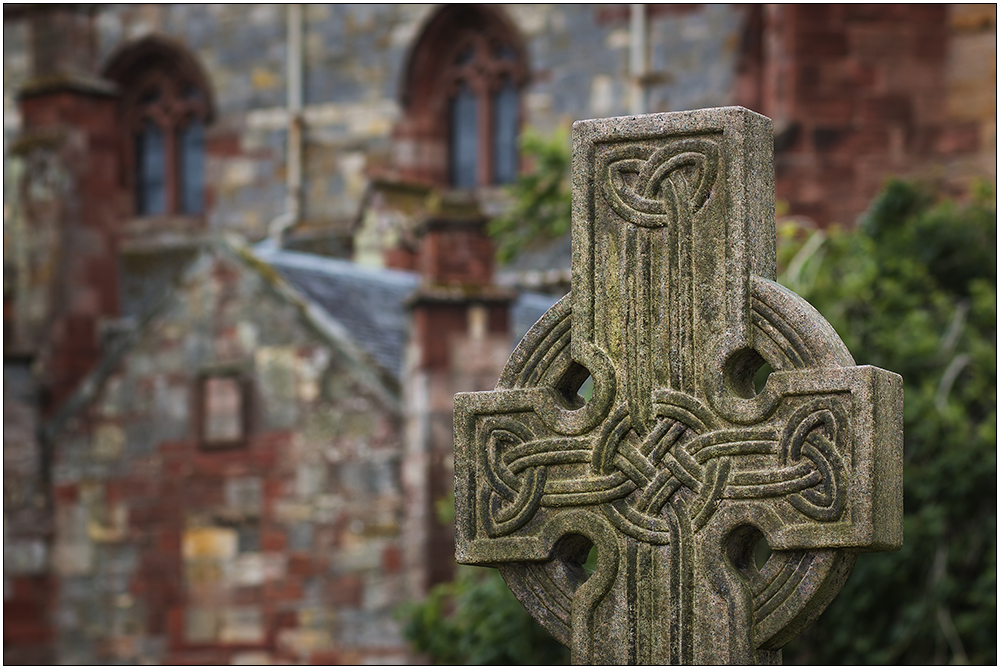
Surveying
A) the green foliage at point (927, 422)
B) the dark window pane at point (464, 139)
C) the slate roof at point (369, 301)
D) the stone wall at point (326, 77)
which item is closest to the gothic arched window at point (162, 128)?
the stone wall at point (326, 77)

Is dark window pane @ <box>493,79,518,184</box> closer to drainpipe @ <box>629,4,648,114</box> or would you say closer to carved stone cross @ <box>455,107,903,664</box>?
drainpipe @ <box>629,4,648,114</box>

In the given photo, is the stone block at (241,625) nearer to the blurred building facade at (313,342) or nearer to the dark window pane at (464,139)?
the blurred building facade at (313,342)

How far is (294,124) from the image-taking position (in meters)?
27.2

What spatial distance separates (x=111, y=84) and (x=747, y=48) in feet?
27.2

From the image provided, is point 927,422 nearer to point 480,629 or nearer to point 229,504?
point 480,629

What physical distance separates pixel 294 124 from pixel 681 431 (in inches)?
878

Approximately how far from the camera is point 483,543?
5.59 meters

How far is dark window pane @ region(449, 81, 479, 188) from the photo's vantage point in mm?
26766

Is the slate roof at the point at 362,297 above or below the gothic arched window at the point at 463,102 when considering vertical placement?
below

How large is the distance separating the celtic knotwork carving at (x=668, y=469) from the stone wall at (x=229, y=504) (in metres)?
12.0

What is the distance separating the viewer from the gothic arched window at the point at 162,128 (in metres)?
28.2

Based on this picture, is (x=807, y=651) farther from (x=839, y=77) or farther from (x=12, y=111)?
(x=12, y=111)

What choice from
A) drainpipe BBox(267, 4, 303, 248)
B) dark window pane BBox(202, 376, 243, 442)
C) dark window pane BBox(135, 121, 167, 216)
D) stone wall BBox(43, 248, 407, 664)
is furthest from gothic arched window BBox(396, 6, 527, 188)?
dark window pane BBox(202, 376, 243, 442)

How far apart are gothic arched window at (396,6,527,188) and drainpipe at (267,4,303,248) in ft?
4.42
